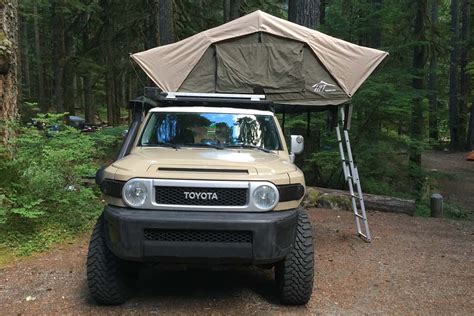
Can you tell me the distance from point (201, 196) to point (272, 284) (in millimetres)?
1730

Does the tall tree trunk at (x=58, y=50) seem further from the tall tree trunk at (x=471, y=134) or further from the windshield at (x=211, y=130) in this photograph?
the tall tree trunk at (x=471, y=134)

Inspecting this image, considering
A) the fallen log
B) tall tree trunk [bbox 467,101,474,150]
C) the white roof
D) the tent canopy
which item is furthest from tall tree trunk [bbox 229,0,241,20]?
tall tree trunk [bbox 467,101,474,150]

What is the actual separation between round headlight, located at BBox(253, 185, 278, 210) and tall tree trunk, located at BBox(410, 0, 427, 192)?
8976mm

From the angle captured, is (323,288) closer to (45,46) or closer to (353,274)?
(353,274)

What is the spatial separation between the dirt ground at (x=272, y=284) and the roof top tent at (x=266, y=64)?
130cm

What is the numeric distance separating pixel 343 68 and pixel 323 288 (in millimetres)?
3594

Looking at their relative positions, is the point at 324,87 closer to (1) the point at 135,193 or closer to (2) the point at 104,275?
(1) the point at 135,193

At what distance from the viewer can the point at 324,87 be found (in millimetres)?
7316

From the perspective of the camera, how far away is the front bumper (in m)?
4.06

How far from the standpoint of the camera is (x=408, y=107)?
469 inches

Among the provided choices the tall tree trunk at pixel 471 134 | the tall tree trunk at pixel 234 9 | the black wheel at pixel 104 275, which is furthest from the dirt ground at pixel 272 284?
the tall tree trunk at pixel 471 134

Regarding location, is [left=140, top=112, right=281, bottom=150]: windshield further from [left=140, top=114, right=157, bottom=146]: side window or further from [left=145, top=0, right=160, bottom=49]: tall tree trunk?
[left=145, top=0, right=160, bottom=49]: tall tree trunk

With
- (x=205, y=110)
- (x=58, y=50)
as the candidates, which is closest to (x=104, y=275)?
(x=205, y=110)

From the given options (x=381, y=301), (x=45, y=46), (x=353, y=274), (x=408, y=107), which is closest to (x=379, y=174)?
(x=408, y=107)
